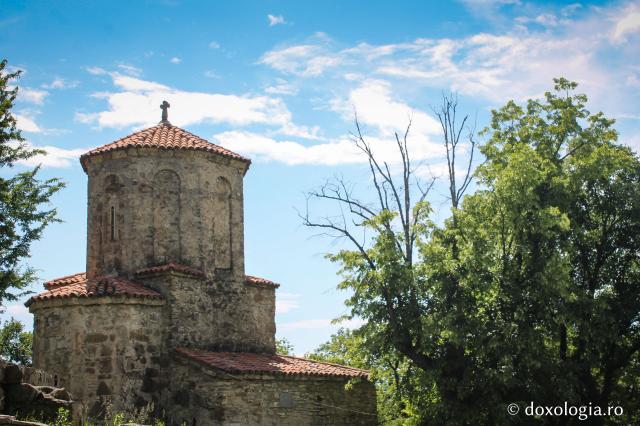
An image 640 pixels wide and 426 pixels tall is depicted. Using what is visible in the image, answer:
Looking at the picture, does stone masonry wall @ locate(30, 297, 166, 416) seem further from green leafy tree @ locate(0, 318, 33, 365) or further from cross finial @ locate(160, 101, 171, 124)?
green leafy tree @ locate(0, 318, 33, 365)

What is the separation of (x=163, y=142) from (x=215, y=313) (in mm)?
4903

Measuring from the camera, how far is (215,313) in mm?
18094

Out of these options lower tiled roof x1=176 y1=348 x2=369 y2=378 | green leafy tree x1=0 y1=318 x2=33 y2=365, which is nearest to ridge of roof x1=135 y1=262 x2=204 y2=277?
lower tiled roof x1=176 y1=348 x2=369 y2=378

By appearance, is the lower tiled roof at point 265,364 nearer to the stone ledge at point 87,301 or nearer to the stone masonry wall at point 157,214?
the stone ledge at point 87,301

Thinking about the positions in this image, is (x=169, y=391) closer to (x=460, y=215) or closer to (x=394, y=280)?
(x=394, y=280)

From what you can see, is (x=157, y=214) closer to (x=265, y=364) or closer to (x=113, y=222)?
(x=113, y=222)

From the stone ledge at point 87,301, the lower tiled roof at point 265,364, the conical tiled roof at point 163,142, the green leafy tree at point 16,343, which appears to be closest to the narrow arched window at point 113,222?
the conical tiled roof at point 163,142

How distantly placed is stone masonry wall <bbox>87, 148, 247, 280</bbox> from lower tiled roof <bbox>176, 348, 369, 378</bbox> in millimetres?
2467

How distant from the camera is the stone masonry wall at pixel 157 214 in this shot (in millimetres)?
18234

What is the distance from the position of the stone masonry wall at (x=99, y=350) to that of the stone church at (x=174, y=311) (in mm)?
23

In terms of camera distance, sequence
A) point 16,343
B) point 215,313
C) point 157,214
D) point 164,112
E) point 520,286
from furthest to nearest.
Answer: point 16,343 < point 164,112 < point 157,214 < point 215,313 < point 520,286

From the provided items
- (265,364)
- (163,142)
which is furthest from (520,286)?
(163,142)

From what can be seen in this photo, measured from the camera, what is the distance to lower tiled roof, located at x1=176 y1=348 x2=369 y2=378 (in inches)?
614

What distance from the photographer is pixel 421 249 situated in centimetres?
1597
